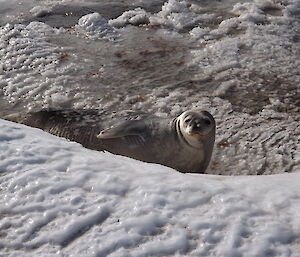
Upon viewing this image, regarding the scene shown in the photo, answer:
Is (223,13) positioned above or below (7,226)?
below

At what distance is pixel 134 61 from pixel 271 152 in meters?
2.18

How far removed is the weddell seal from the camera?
13.5ft

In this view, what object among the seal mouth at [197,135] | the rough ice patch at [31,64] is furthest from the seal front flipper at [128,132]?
the rough ice patch at [31,64]

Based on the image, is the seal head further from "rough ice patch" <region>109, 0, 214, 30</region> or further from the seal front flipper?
"rough ice patch" <region>109, 0, 214, 30</region>

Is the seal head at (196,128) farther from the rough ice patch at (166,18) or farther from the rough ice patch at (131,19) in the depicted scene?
the rough ice patch at (131,19)

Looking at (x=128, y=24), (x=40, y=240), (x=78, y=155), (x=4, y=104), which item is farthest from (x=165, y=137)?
(x=128, y=24)

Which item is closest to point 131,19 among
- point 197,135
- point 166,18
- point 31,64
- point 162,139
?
point 166,18

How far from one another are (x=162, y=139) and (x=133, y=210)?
176cm

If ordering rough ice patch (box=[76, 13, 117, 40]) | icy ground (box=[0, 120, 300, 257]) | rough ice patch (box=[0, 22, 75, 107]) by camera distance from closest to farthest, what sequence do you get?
1. icy ground (box=[0, 120, 300, 257])
2. rough ice patch (box=[0, 22, 75, 107])
3. rough ice patch (box=[76, 13, 117, 40])

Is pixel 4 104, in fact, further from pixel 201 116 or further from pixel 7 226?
pixel 7 226

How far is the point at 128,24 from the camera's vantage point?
692 cm

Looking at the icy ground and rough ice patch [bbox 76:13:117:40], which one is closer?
the icy ground

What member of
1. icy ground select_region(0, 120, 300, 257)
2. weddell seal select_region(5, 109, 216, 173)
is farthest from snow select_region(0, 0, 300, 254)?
weddell seal select_region(5, 109, 216, 173)

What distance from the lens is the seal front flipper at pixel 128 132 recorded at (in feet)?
13.5
